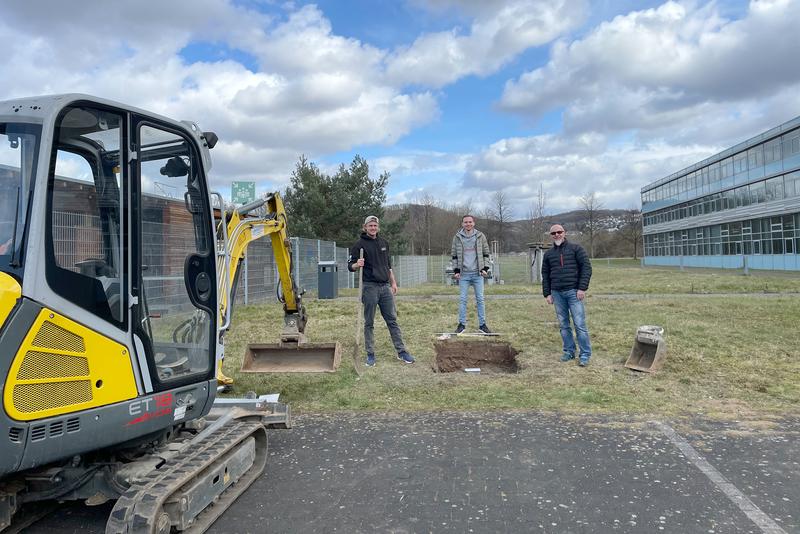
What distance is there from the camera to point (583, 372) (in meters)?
7.27

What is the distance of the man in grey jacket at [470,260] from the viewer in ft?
30.6

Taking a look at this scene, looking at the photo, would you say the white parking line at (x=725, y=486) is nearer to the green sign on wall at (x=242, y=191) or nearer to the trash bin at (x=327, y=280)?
the green sign on wall at (x=242, y=191)

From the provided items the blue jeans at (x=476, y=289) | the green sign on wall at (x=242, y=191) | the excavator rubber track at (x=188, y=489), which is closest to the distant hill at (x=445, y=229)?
the green sign on wall at (x=242, y=191)

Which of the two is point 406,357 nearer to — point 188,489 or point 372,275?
point 372,275

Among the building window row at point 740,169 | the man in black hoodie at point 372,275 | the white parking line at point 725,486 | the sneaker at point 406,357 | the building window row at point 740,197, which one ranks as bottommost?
the white parking line at point 725,486

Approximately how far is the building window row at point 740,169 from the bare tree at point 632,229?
54.5ft

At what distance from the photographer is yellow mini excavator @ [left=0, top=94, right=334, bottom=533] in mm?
2789

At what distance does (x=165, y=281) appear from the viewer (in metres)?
3.72

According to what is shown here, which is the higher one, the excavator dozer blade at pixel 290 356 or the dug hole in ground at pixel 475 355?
the excavator dozer blade at pixel 290 356

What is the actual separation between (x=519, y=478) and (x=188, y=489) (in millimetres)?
2280

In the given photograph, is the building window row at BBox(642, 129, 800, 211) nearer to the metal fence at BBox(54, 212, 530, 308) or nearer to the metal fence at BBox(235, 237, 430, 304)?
the metal fence at BBox(54, 212, 530, 308)

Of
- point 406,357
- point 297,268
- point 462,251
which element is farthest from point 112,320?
point 297,268

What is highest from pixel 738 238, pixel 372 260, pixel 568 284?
pixel 738 238

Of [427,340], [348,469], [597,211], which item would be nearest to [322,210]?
[427,340]
